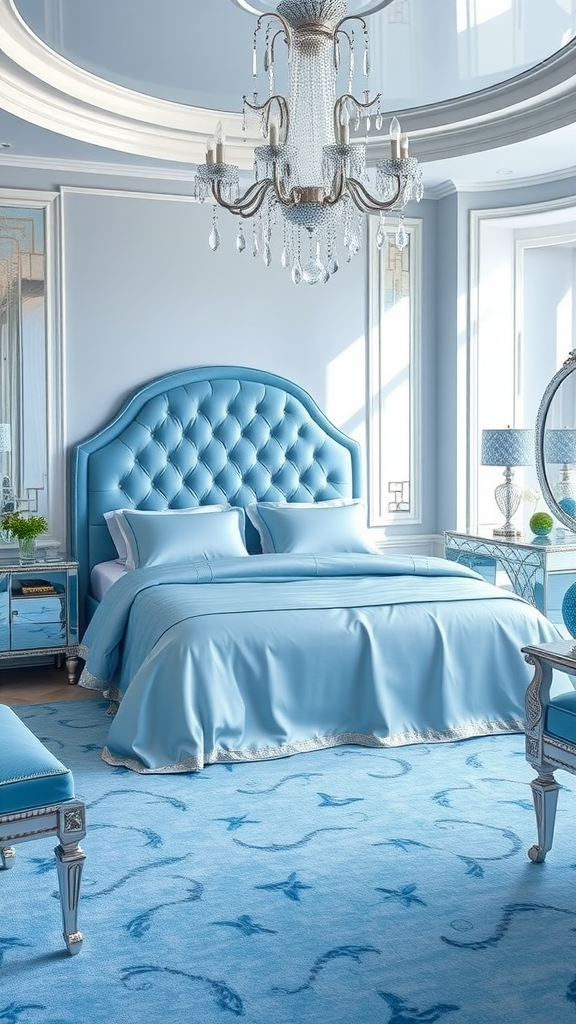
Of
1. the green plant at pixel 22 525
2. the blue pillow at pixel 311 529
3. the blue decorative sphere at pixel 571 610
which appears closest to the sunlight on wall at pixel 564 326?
the blue pillow at pixel 311 529

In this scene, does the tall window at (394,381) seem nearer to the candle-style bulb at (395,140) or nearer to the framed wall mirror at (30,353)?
the framed wall mirror at (30,353)

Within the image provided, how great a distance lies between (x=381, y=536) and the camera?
6.21 meters

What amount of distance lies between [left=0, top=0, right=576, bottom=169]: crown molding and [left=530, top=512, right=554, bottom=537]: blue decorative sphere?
1909 mm

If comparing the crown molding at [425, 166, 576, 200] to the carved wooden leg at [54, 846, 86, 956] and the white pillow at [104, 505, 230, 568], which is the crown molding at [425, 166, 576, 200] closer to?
the white pillow at [104, 505, 230, 568]

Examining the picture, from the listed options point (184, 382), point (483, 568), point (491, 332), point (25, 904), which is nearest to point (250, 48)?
point (184, 382)

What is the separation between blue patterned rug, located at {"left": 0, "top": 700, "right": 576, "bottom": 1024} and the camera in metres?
2.22

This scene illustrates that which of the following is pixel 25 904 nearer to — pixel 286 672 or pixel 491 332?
pixel 286 672

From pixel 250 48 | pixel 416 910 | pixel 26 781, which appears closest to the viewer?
pixel 26 781

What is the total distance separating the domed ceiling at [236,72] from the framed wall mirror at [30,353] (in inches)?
23.6

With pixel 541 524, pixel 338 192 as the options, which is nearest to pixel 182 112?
pixel 338 192

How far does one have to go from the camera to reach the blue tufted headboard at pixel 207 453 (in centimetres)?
543

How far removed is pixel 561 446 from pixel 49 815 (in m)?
3.39

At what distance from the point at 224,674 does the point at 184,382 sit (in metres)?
2.26

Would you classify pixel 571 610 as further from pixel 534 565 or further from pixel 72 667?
pixel 72 667
